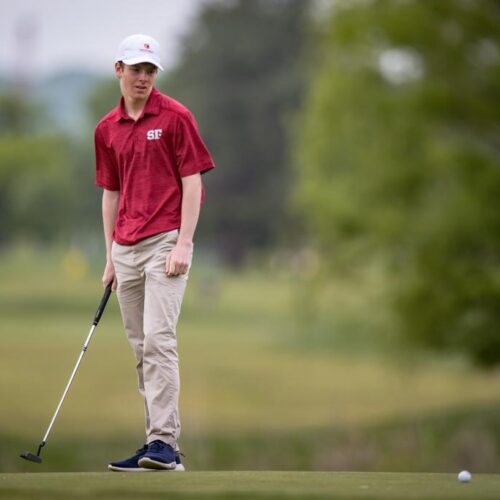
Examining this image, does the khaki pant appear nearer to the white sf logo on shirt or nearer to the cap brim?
the white sf logo on shirt

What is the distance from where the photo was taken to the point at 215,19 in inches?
2559

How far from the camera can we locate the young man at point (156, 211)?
676cm

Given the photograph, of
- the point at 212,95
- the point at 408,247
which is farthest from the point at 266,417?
the point at 212,95

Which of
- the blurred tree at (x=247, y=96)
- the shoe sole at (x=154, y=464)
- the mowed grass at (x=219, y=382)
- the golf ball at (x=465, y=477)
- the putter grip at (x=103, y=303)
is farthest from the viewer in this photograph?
the blurred tree at (x=247, y=96)

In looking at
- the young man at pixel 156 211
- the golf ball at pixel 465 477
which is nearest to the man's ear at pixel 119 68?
the young man at pixel 156 211

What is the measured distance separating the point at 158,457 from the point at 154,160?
147 cm

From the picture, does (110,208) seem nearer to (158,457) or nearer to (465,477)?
(158,457)

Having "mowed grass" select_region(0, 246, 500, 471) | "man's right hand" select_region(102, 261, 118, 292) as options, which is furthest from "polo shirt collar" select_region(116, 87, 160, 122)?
"mowed grass" select_region(0, 246, 500, 471)

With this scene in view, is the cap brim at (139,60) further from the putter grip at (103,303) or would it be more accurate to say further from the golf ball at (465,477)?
the golf ball at (465,477)

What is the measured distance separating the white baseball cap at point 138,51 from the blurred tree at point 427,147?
41.6 ft

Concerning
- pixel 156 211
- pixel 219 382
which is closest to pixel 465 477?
pixel 156 211

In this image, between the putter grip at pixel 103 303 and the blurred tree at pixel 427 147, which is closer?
the putter grip at pixel 103 303

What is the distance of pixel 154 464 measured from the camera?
6.75 meters

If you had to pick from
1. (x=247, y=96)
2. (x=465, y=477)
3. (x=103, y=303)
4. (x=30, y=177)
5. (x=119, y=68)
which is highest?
(x=247, y=96)
